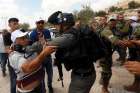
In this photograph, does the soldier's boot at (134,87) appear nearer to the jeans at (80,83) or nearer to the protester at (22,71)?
the jeans at (80,83)

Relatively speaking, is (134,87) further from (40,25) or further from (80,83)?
(80,83)

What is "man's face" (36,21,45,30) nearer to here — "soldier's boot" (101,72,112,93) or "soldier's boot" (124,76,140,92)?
"soldier's boot" (101,72,112,93)

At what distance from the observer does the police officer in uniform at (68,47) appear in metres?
4.42

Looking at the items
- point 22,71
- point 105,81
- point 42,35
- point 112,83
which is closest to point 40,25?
point 42,35

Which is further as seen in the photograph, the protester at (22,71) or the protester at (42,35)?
the protester at (42,35)

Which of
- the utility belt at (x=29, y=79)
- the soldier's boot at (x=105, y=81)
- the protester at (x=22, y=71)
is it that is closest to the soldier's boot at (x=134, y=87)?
the soldier's boot at (x=105, y=81)

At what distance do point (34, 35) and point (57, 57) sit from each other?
105 inches

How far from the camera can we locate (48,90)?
8.49 meters

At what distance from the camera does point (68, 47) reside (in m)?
4.48

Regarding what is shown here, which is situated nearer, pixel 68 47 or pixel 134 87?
pixel 68 47

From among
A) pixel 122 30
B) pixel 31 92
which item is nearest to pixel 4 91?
pixel 122 30

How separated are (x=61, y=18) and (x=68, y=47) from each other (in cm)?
40

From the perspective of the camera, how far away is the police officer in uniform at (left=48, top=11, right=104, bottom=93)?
174 inches

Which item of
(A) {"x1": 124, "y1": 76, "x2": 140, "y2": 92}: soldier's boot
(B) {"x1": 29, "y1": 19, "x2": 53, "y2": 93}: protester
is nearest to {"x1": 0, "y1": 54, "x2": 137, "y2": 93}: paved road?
(A) {"x1": 124, "y1": 76, "x2": 140, "y2": 92}: soldier's boot
